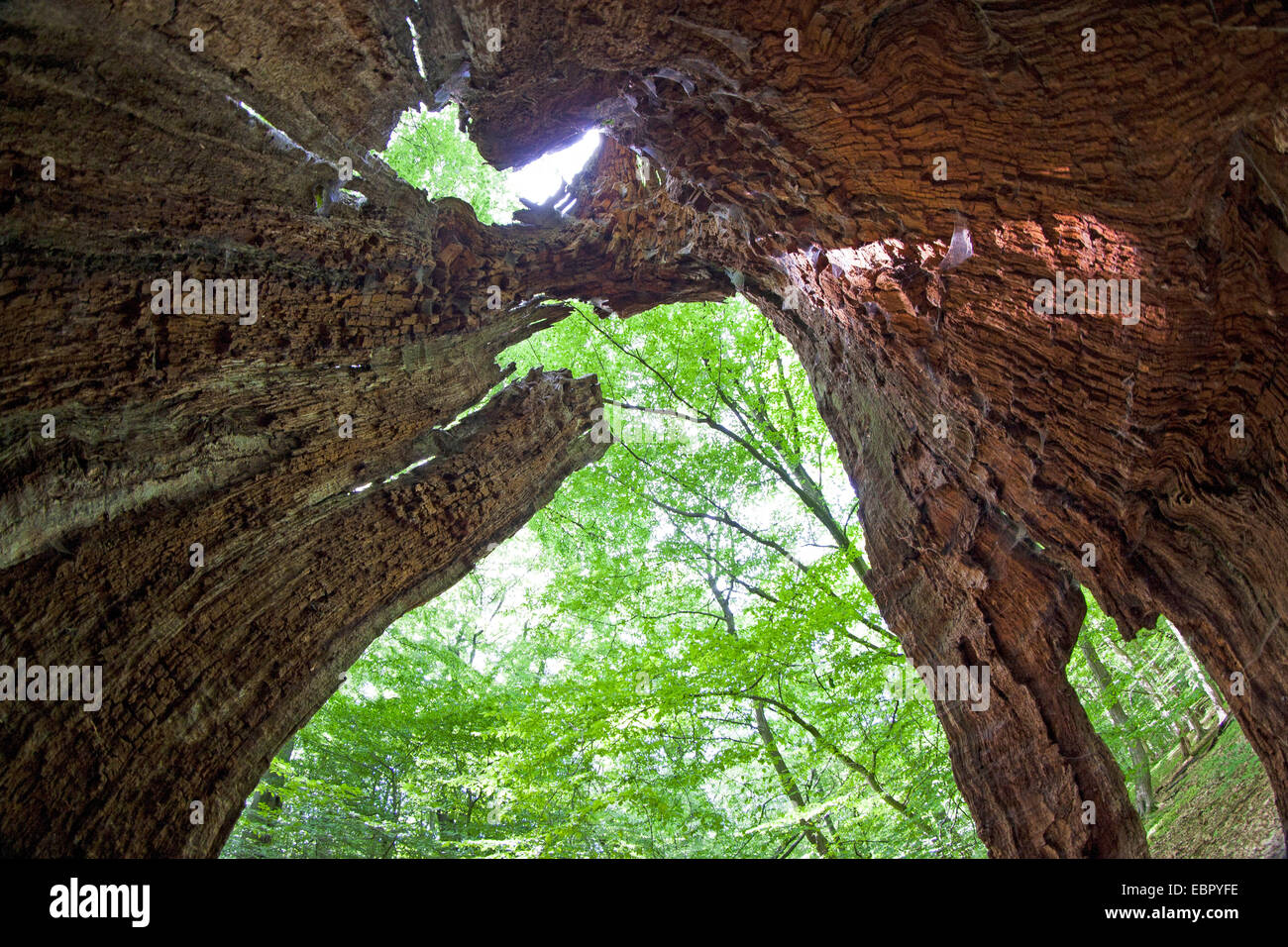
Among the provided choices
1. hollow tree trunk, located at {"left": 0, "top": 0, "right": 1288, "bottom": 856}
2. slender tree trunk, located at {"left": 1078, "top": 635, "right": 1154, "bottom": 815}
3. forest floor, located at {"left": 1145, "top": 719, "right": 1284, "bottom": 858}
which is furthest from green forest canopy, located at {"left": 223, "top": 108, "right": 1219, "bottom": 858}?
hollow tree trunk, located at {"left": 0, "top": 0, "right": 1288, "bottom": 856}

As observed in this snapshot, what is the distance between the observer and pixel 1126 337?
3656 millimetres

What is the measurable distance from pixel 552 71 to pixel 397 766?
941 centimetres

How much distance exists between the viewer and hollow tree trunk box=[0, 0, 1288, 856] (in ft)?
Result: 10.7

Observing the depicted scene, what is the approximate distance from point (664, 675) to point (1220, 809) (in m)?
5.58

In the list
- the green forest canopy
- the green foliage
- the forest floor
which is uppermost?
the green foliage

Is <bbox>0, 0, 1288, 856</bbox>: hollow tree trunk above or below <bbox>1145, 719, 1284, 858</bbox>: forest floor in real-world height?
above

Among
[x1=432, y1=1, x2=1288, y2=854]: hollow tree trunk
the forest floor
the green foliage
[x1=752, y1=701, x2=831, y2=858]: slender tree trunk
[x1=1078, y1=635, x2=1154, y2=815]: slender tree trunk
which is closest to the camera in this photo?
[x1=432, y1=1, x2=1288, y2=854]: hollow tree trunk

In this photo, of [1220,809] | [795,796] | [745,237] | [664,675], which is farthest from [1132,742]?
[745,237]

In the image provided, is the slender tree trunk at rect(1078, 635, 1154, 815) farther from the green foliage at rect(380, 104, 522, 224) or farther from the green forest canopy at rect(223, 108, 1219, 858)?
the green foliage at rect(380, 104, 522, 224)

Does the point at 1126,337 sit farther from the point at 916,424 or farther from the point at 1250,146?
the point at 916,424

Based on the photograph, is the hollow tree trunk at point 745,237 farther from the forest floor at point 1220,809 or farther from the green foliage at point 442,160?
the green foliage at point 442,160

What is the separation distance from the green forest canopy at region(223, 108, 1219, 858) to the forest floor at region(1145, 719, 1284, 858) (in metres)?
0.56

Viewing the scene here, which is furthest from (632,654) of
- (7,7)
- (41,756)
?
(7,7)
